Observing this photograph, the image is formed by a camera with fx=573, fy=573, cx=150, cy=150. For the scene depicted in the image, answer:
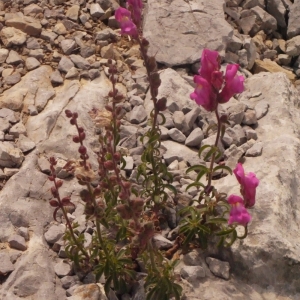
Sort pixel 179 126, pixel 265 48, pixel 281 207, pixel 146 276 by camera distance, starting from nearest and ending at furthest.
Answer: pixel 146 276
pixel 281 207
pixel 179 126
pixel 265 48

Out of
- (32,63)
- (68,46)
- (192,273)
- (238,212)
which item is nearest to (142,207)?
(238,212)

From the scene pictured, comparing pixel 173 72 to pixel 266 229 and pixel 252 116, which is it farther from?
pixel 266 229

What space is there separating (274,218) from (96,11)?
283 centimetres

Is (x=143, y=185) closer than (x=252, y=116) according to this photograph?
Yes

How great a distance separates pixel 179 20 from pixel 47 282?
116 inches

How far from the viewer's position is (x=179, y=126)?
4301mm

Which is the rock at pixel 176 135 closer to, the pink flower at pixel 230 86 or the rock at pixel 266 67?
the pink flower at pixel 230 86

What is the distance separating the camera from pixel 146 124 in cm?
431

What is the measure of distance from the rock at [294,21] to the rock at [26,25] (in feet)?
9.41

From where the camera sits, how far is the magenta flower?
3092 millimetres

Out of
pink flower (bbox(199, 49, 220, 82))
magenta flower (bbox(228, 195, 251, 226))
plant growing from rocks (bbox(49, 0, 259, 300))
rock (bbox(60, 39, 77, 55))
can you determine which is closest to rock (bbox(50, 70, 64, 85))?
rock (bbox(60, 39, 77, 55))

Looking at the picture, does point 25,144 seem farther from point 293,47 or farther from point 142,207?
point 293,47

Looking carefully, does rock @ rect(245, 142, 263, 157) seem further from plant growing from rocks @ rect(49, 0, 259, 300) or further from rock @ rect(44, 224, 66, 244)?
rock @ rect(44, 224, 66, 244)

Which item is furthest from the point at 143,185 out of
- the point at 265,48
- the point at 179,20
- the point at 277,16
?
the point at 277,16
